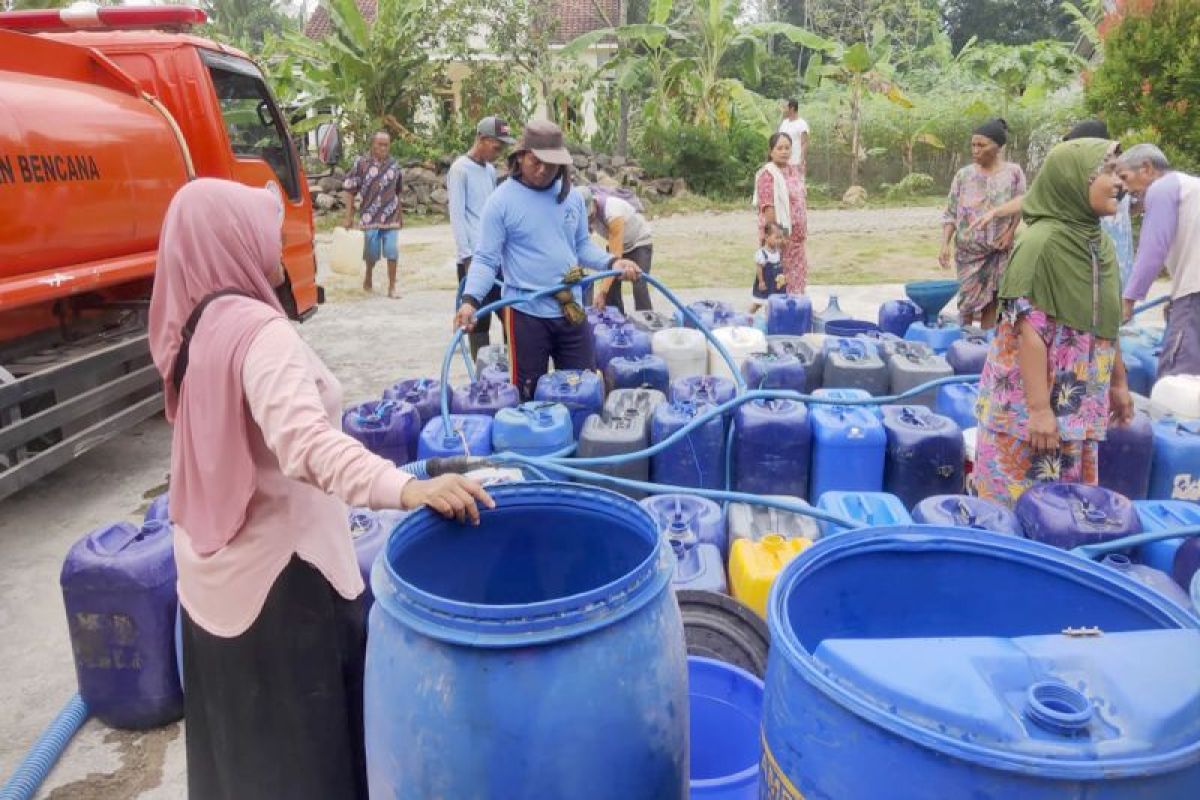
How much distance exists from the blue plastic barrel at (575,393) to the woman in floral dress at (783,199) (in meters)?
3.31

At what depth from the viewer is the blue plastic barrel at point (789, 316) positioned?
5895 mm

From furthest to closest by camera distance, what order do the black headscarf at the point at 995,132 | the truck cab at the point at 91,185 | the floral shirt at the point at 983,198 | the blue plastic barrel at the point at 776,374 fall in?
the floral shirt at the point at 983,198, the black headscarf at the point at 995,132, the blue plastic barrel at the point at 776,374, the truck cab at the point at 91,185

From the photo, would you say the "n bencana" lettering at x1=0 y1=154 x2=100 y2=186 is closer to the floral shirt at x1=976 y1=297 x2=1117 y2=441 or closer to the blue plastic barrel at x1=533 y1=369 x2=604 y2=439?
the blue plastic barrel at x1=533 y1=369 x2=604 y2=439

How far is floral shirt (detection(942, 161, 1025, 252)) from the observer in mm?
5539

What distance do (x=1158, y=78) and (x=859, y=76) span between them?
8590 mm

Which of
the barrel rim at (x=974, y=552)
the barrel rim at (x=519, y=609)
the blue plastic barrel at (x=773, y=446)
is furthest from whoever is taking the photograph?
the blue plastic barrel at (x=773, y=446)

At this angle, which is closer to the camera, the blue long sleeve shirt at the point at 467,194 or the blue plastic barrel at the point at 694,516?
the blue plastic barrel at the point at 694,516

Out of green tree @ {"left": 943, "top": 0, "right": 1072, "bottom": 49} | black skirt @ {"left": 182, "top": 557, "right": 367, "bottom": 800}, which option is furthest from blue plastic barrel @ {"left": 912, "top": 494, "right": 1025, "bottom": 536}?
green tree @ {"left": 943, "top": 0, "right": 1072, "bottom": 49}

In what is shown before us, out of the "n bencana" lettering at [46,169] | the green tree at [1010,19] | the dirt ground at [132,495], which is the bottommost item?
the dirt ground at [132,495]

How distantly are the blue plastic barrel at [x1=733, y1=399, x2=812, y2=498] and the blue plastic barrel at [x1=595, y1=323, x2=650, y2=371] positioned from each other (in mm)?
1275

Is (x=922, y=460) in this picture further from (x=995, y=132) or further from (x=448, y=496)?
(x=995, y=132)

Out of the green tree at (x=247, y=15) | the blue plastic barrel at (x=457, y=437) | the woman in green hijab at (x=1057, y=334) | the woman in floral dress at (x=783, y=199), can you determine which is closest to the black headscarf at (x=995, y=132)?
the woman in floral dress at (x=783, y=199)

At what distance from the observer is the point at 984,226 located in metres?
5.51

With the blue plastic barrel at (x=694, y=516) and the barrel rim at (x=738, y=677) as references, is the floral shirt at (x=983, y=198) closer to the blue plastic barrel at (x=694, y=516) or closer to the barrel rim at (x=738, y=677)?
the blue plastic barrel at (x=694, y=516)
